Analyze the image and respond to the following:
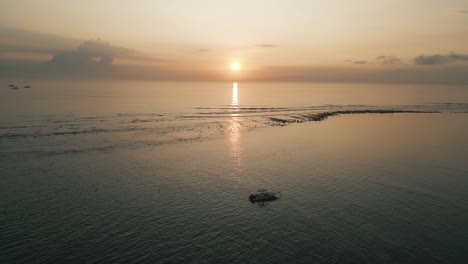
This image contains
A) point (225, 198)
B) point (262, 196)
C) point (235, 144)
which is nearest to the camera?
point (262, 196)

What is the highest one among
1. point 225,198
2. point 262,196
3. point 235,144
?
point 235,144

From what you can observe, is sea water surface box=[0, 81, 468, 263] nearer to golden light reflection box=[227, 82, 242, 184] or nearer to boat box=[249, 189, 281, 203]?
golden light reflection box=[227, 82, 242, 184]

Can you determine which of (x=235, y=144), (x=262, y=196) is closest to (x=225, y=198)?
(x=262, y=196)

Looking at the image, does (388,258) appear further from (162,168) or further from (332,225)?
(162,168)

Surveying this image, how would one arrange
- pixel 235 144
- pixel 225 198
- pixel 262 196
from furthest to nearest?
pixel 235 144
pixel 225 198
pixel 262 196

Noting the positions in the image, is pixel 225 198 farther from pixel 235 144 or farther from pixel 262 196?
pixel 235 144

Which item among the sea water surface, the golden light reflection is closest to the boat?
the sea water surface

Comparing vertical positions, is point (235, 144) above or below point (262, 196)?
above

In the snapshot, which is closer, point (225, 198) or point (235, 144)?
point (225, 198)
